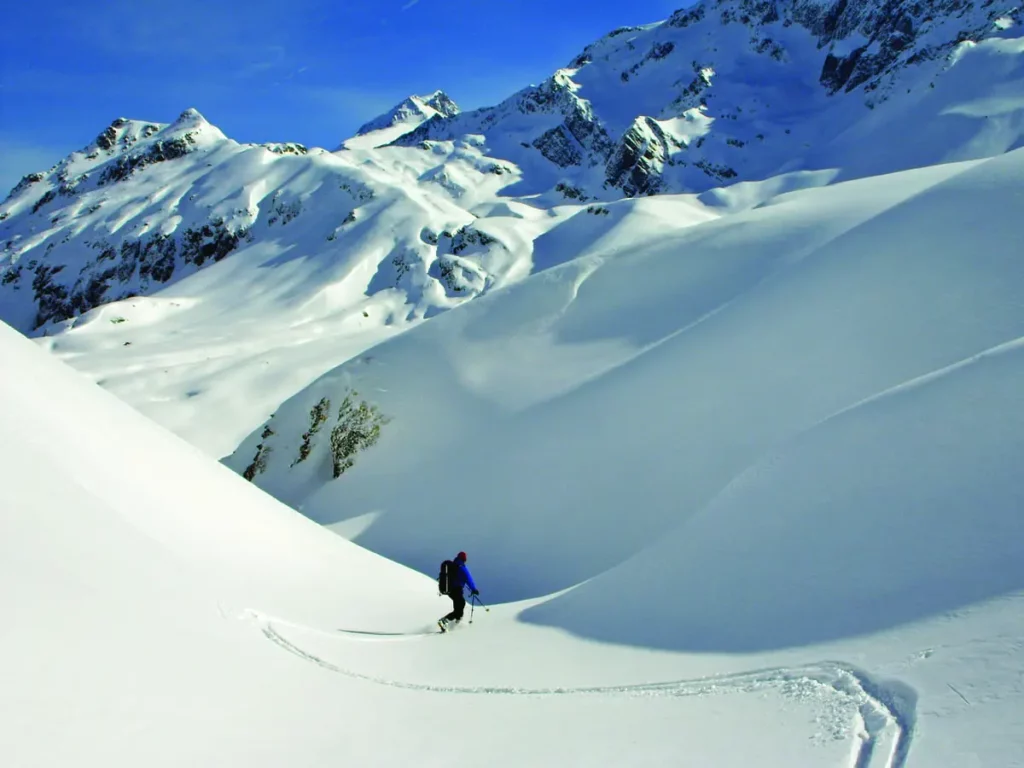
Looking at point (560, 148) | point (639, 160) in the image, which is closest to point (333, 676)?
point (639, 160)

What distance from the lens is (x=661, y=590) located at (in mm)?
9844

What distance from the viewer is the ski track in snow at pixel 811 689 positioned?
482cm

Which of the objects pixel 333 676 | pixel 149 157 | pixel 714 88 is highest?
pixel 149 157

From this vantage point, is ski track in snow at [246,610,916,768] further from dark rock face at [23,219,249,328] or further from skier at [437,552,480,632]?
dark rock face at [23,219,249,328]

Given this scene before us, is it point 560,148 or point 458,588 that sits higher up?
point 560,148

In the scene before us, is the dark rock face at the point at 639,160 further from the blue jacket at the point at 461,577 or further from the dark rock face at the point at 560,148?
the blue jacket at the point at 461,577

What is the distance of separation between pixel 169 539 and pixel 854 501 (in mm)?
9194

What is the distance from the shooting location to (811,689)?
19.8 feet

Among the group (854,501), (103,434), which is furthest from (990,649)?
(103,434)

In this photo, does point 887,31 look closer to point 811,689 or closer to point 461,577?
point 461,577

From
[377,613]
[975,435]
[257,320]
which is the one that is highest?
[257,320]

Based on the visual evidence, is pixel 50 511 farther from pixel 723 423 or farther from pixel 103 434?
pixel 723 423

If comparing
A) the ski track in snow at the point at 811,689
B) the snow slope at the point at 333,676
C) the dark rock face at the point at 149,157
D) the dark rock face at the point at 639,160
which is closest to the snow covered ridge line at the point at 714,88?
the dark rock face at the point at 639,160

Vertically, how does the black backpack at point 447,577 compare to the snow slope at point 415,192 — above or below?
below
